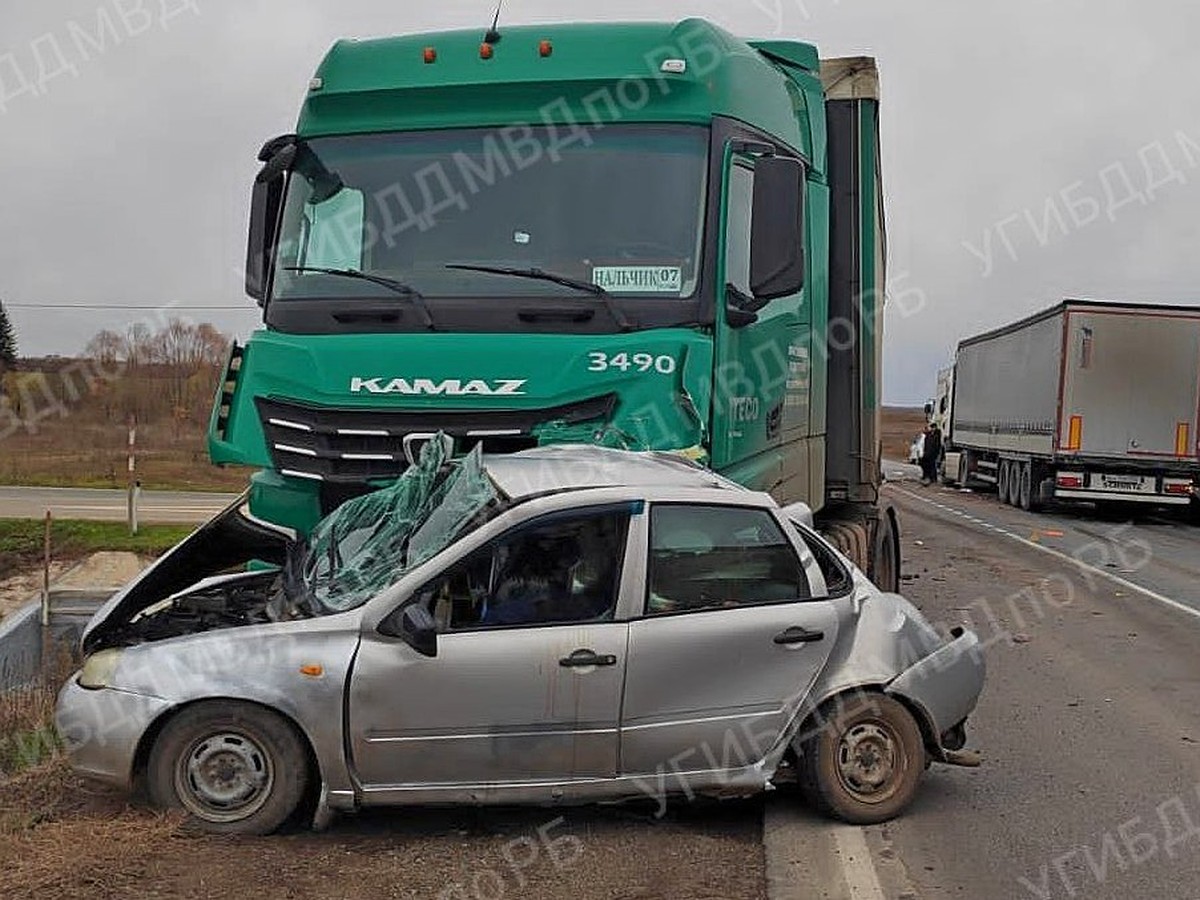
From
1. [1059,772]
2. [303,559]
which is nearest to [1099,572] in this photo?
[1059,772]

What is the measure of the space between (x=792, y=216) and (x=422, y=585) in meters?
2.72

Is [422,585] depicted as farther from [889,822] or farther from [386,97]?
[386,97]

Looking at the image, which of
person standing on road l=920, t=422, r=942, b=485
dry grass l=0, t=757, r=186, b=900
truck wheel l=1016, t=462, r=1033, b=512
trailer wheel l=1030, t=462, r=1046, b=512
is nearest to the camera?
dry grass l=0, t=757, r=186, b=900

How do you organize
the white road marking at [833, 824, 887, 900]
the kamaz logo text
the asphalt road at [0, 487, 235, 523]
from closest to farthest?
the white road marking at [833, 824, 887, 900]
the kamaz logo text
the asphalt road at [0, 487, 235, 523]

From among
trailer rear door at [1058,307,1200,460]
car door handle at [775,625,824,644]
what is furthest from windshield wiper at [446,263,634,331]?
trailer rear door at [1058,307,1200,460]

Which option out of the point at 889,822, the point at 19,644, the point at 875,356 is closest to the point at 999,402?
the point at 875,356

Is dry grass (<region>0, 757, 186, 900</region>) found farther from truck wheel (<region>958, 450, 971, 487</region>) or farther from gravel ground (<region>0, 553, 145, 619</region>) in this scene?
truck wheel (<region>958, 450, 971, 487</region>)

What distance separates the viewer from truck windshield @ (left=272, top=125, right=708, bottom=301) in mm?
6730

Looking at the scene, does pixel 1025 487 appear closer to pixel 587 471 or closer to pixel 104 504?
pixel 104 504

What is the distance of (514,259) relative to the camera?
6793mm

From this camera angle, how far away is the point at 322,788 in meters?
5.41

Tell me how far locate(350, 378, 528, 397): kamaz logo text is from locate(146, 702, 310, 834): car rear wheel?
177 cm

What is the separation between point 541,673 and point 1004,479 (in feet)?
88.9

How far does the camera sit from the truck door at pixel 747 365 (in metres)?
6.75
